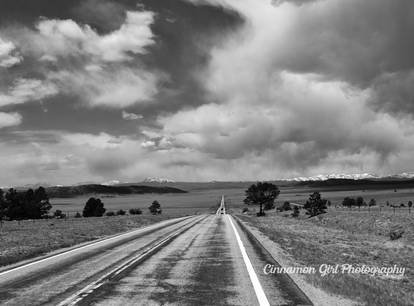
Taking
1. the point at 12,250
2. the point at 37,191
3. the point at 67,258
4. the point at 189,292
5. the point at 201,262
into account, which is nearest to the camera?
the point at 189,292

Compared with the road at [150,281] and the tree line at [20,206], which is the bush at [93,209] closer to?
the tree line at [20,206]

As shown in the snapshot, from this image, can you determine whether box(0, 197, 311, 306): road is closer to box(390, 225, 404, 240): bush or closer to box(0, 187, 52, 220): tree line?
box(390, 225, 404, 240): bush

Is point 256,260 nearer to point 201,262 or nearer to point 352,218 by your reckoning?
point 201,262

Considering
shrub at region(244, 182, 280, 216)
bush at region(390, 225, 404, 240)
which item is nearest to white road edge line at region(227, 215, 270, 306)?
bush at region(390, 225, 404, 240)

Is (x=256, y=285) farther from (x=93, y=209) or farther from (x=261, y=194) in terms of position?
(x=93, y=209)

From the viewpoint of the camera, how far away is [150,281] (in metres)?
11.4

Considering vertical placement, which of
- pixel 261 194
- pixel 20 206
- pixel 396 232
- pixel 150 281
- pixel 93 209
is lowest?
pixel 93 209

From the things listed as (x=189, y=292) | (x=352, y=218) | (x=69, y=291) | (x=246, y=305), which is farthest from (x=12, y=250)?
(x=352, y=218)

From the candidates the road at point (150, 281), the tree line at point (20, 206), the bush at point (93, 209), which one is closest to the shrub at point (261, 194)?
the bush at point (93, 209)

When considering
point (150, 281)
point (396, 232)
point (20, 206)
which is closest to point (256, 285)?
point (150, 281)

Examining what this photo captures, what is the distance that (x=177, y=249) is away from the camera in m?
19.4

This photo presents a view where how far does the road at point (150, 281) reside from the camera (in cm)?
925

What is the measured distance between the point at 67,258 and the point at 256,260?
792 centimetres

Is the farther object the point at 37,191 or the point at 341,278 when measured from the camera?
the point at 37,191
